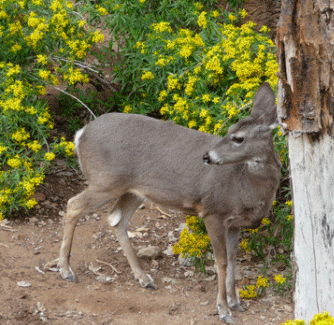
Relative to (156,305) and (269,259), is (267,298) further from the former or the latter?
(156,305)

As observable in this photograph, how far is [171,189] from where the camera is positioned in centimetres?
520

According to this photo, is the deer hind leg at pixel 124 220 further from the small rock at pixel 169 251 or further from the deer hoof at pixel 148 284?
the small rock at pixel 169 251

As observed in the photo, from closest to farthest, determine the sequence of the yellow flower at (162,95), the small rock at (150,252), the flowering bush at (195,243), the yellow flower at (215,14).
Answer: the flowering bush at (195,243) → the small rock at (150,252) → the yellow flower at (162,95) → the yellow flower at (215,14)

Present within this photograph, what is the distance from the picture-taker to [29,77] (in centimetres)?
676

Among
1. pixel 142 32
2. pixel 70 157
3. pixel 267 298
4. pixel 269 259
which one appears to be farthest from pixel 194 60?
pixel 267 298

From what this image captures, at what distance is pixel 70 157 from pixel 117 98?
1.12 m

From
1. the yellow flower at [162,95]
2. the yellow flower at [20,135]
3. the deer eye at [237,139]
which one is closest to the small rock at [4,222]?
the yellow flower at [20,135]

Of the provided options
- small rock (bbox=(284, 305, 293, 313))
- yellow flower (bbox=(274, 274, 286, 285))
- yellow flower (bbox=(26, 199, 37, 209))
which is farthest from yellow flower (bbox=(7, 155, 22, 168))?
small rock (bbox=(284, 305, 293, 313))

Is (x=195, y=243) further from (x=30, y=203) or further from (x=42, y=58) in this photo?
(x=42, y=58)

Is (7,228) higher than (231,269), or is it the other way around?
(7,228)

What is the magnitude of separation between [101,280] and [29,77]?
2.70 metres

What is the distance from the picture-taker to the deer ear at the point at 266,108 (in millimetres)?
4645

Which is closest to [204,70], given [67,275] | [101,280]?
[101,280]

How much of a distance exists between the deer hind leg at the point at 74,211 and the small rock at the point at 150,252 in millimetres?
856
